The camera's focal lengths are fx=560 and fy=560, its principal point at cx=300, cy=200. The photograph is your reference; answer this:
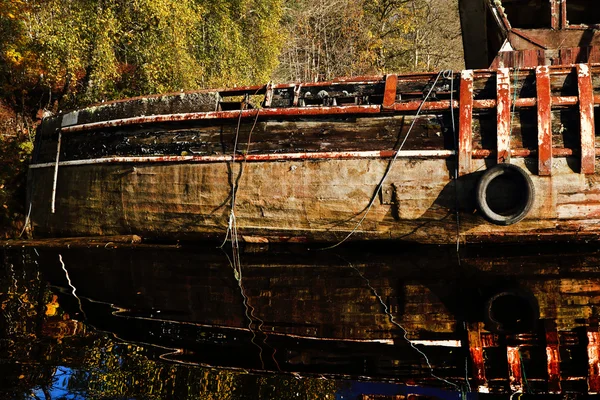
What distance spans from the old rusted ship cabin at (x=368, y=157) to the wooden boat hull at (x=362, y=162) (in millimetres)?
18

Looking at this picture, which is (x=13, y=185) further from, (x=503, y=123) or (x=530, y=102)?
(x=530, y=102)

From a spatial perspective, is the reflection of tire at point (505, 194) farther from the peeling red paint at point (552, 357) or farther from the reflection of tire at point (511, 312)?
the peeling red paint at point (552, 357)

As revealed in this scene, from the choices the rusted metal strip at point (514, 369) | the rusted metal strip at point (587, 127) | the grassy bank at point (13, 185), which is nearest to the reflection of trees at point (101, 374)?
the rusted metal strip at point (514, 369)

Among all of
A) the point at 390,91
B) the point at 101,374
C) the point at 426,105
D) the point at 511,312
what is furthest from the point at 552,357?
the point at 390,91

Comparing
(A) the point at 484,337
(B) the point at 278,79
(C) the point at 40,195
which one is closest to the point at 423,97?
(A) the point at 484,337

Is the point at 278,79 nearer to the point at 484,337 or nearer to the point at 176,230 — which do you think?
the point at 176,230

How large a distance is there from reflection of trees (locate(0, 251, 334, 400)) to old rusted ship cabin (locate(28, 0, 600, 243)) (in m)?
3.71

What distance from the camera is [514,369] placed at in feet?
12.5

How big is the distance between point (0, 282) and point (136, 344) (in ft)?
10.1

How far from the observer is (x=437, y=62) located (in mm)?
29391

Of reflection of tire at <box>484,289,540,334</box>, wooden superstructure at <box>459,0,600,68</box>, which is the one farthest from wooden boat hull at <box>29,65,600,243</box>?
reflection of tire at <box>484,289,540,334</box>

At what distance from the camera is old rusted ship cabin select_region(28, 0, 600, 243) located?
7.04 meters

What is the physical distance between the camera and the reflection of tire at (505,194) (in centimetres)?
691

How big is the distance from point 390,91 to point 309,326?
389 cm
